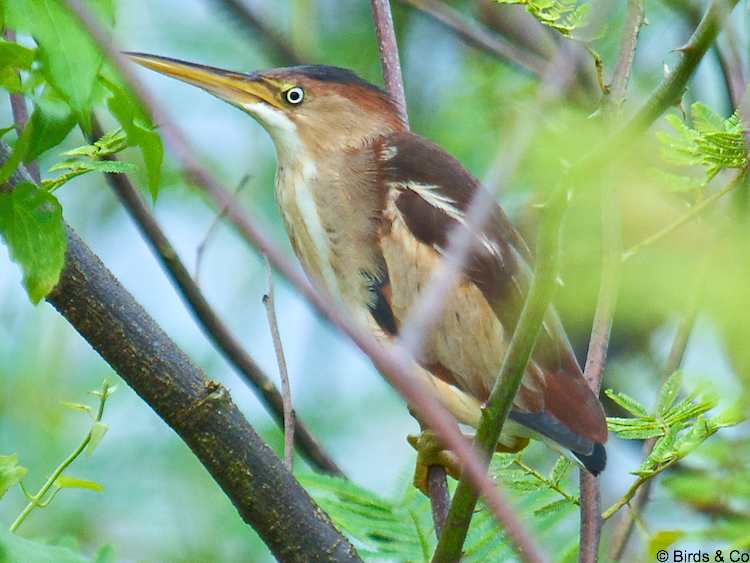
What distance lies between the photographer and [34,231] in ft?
4.33

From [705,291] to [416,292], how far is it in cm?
91

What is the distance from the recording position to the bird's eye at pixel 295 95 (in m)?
2.47

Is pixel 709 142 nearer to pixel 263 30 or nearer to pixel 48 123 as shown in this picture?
pixel 48 123

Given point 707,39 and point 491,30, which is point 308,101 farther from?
point 707,39

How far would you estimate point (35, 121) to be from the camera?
1282 millimetres

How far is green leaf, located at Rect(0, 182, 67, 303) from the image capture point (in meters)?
1.31

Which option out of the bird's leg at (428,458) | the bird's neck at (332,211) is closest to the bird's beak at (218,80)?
the bird's neck at (332,211)

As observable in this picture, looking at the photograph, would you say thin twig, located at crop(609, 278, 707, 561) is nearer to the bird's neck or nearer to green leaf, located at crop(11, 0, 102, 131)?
the bird's neck

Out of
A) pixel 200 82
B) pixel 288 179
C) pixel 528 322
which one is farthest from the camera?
pixel 288 179

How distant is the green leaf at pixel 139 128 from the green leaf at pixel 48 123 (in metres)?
0.04

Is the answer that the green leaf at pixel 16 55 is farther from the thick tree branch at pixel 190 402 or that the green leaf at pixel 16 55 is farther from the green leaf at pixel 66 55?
the thick tree branch at pixel 190 402

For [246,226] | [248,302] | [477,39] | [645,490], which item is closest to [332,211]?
[477,39]

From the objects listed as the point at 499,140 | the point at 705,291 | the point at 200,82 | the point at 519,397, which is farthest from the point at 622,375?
the point at 705,291

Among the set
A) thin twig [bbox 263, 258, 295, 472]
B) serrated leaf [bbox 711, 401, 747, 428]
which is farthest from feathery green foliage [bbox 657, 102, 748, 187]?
thin twig [bbox 263, 258, 295, 472]
